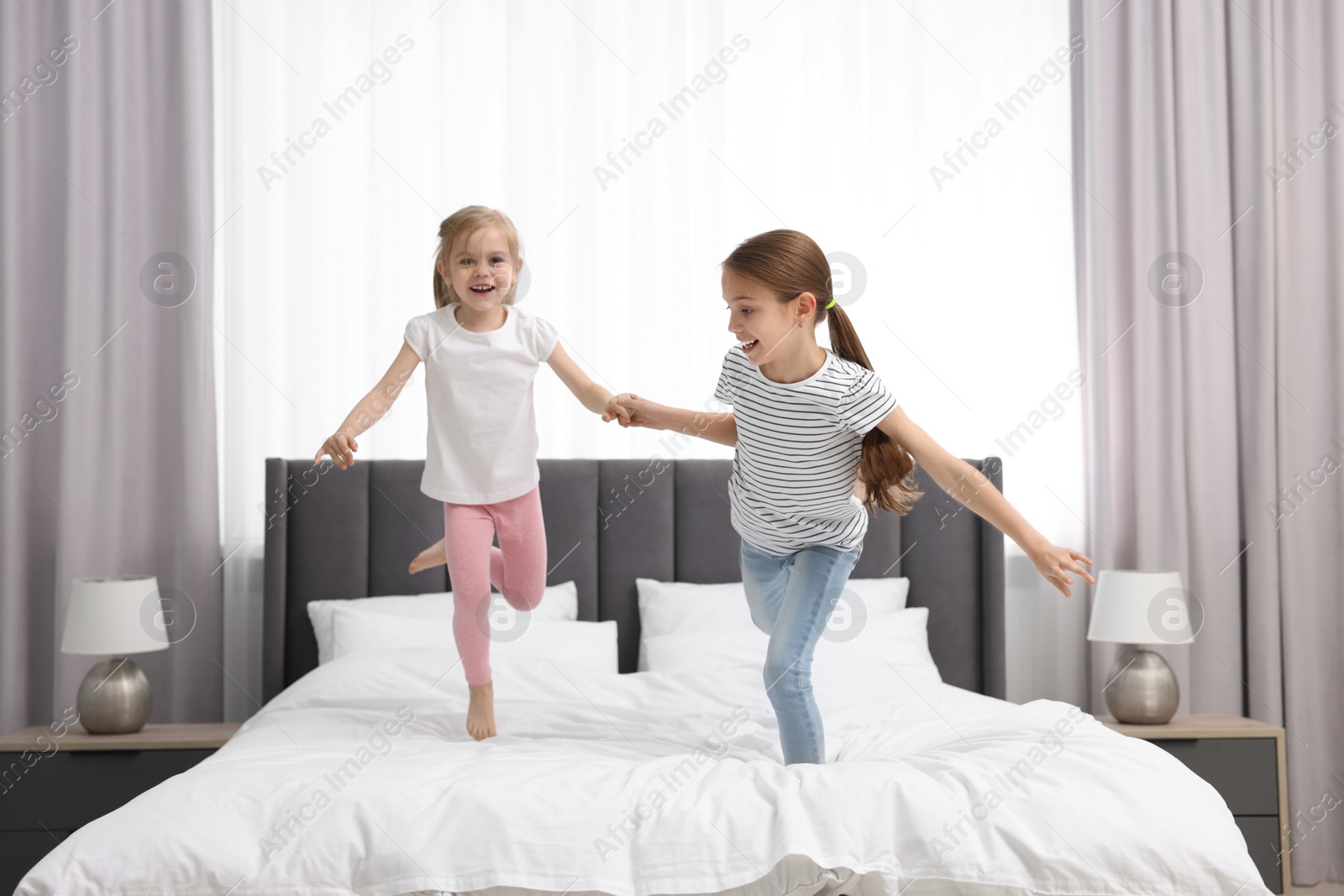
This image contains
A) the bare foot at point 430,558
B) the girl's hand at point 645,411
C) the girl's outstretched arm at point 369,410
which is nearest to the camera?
the girl's outstretched arm at point 369,410

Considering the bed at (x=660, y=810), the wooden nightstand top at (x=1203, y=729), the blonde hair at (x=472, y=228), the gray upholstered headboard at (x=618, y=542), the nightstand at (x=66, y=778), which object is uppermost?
the blonde hair at (x=472, y=228)

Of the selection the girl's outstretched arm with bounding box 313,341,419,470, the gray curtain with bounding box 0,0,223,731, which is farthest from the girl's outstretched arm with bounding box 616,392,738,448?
the gray curtain with bounding box 0,0,223,731

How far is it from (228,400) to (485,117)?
4.03ft

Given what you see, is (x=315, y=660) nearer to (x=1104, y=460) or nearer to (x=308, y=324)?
(x=308, y=324)

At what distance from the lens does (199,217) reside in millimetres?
3098

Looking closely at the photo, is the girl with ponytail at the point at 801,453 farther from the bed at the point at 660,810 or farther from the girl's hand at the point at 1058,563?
the bed at the point at 660,810

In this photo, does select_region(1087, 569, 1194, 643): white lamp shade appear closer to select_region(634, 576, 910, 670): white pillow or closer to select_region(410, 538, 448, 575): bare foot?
select_region(634, 576, 910, 670): white pillow

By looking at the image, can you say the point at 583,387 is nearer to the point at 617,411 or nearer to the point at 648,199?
the point at 617,411

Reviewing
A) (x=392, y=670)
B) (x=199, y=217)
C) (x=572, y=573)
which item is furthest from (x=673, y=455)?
(x=199, y=217)

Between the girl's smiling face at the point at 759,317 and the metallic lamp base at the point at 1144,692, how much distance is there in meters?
1.79

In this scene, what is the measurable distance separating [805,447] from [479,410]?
0.63 m

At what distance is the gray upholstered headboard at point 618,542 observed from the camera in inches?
122

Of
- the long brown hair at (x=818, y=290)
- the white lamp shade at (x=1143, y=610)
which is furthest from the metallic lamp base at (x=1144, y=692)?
the long brown hair at (x=818, y=290)

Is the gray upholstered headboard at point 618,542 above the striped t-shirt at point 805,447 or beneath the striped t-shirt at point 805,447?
beneath
